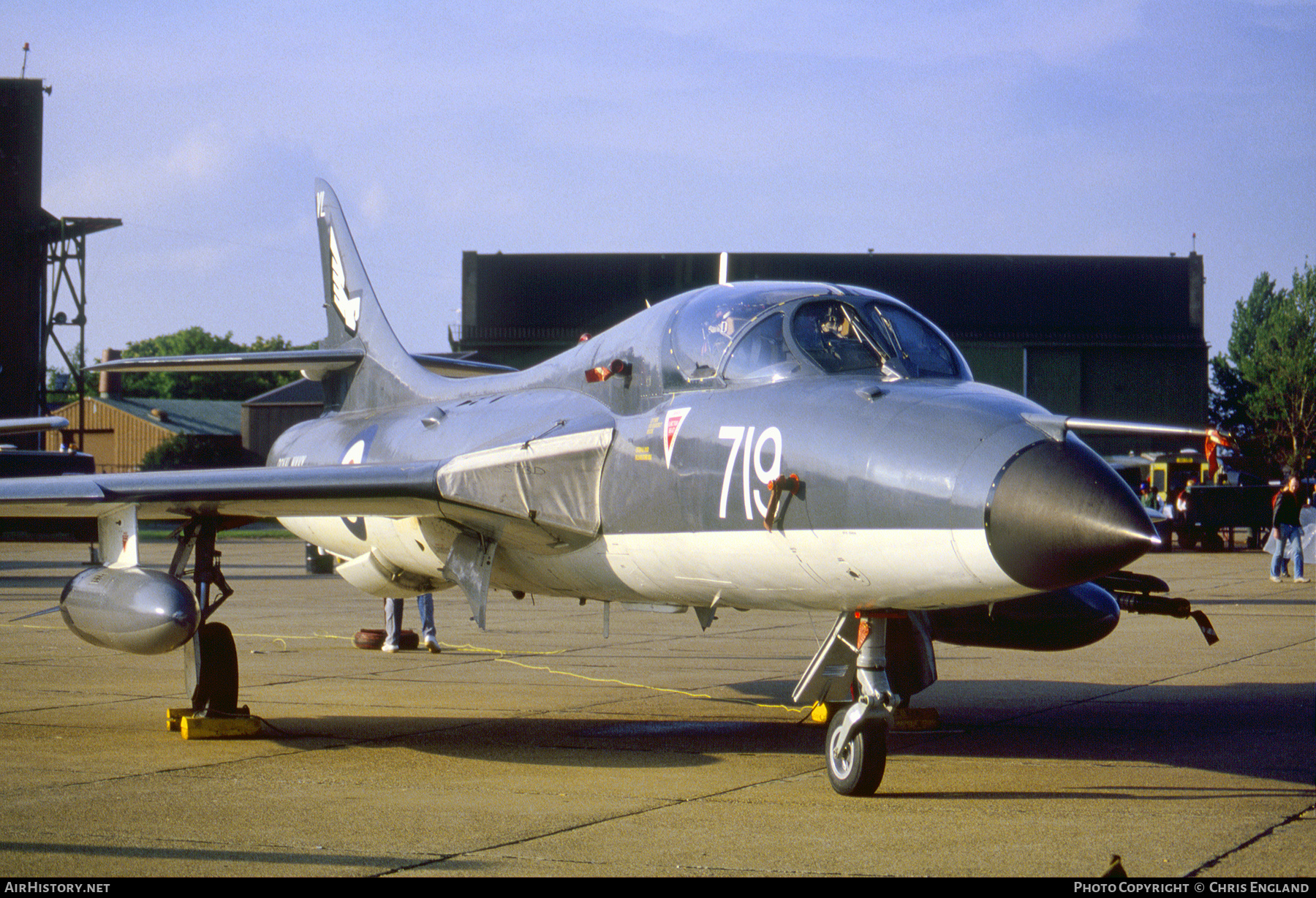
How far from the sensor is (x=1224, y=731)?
9289 mm

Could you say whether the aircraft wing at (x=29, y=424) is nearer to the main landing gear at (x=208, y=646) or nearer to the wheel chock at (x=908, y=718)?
the main landing gear at (x=208, y=646)

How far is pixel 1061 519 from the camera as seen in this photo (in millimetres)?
5582

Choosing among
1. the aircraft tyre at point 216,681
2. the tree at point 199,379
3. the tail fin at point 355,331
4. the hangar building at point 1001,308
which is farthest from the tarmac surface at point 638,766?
the tree at point 199,379

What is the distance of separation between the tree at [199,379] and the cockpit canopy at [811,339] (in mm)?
102599

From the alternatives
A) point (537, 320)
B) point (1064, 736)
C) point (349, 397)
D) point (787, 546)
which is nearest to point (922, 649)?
point (1064, 736)

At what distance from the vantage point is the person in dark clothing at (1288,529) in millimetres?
24500

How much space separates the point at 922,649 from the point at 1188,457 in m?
40.5

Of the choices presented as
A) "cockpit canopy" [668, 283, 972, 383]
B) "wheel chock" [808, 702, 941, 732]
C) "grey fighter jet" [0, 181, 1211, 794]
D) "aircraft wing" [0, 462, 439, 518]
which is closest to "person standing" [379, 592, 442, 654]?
"grey fighter jet" [0, 181, 1211, 794]

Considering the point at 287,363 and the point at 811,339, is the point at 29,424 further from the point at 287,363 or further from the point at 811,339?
the point at 811,339

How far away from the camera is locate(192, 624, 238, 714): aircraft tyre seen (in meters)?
9.43

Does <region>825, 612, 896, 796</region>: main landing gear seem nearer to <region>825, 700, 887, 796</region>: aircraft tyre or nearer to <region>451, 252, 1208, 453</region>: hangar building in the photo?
<region>825, 700, 887, 796</region>: aircraft tyre

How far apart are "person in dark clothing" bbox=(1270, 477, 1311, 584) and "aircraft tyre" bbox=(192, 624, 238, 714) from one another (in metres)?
20.2

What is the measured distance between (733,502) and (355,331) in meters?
8.01

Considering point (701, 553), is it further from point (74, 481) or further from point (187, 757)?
point (74, 481)
